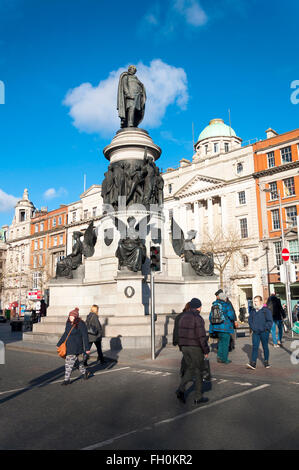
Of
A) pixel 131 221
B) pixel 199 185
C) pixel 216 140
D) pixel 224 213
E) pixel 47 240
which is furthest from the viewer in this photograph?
pixel 47 240

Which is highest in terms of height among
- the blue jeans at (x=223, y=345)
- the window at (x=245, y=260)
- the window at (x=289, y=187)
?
the window at (x=289, y=187)

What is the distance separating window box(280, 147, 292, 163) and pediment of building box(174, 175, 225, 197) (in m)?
8.83

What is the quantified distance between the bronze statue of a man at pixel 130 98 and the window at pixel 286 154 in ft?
105

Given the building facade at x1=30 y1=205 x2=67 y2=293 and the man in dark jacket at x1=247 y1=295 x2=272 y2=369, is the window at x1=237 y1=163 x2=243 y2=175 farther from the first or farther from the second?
the man in dark jacket at x1=247 y1=295 x2=272 y2=369

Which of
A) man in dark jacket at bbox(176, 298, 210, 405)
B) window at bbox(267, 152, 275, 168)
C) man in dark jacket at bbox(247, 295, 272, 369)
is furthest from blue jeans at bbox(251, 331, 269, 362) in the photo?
window at bbox(267, 152, 275, 168)

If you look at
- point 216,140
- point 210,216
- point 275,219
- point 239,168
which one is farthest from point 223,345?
point 216,140

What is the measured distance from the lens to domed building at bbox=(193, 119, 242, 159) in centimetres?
6431

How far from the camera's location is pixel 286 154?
47.4m

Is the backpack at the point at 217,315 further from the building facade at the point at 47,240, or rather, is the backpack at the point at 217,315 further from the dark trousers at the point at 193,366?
the building facade at the point at 47,240

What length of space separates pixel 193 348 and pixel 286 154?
45554 mm

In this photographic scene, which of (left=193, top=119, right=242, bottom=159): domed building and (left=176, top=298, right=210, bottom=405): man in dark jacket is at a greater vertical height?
(left=193, top=119, right=242, bottom=159): domed building

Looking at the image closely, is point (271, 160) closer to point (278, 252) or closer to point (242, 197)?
point (242, 197)

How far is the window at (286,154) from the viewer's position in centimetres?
4700

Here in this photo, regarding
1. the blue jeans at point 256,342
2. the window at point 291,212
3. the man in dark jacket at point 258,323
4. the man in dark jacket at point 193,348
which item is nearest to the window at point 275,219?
the window at point 291,212
